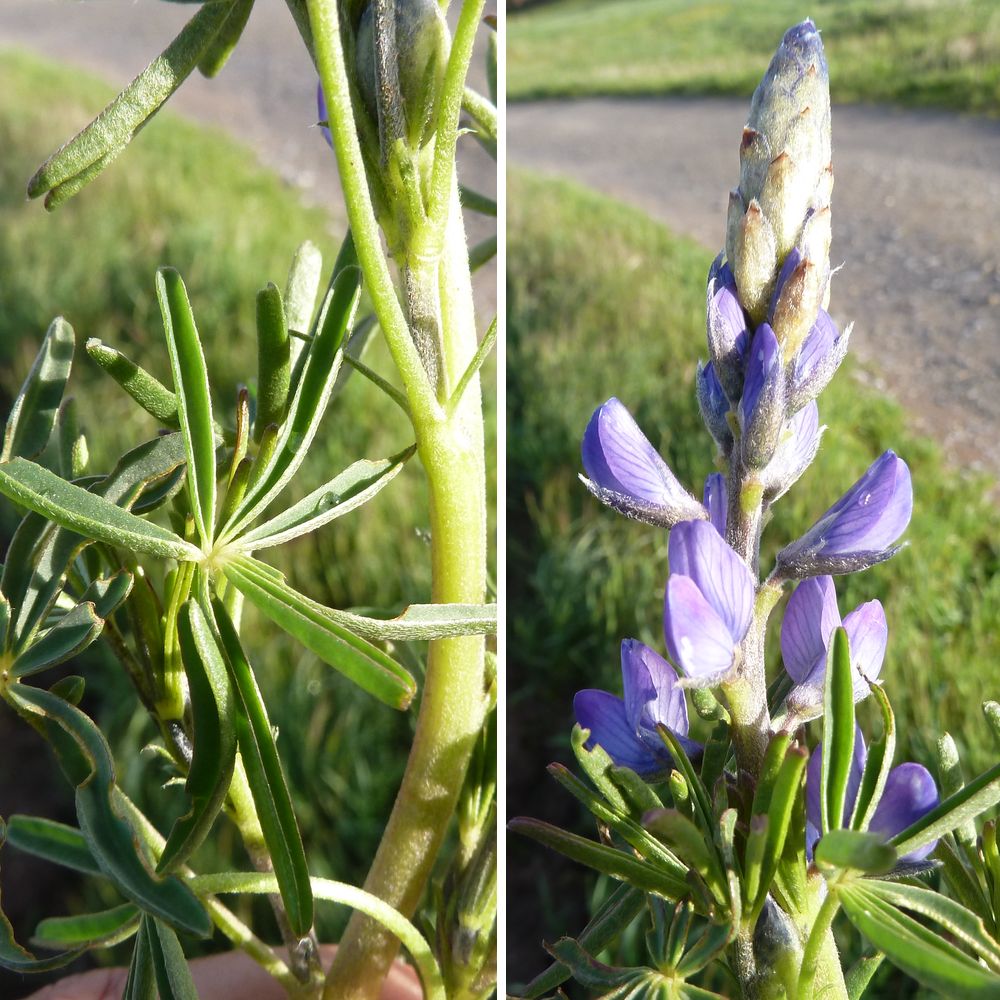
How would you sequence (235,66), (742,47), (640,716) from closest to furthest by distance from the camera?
(640,716) < (742,47) < (235,66)

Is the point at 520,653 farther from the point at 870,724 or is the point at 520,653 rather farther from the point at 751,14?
the point at 751,14

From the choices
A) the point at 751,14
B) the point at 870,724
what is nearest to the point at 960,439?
the point at 870,724

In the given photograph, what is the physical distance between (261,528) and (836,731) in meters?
0.23

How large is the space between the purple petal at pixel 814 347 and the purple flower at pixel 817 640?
88 millimetres

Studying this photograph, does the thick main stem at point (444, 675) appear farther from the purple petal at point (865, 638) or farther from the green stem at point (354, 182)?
the purple petal at point (865, 638)

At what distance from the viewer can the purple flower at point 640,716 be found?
43 centimetres

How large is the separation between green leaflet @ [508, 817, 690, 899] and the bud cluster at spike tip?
0.19m

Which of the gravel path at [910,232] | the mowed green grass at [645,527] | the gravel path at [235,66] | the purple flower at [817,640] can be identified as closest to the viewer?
the purple flower at [817,640]

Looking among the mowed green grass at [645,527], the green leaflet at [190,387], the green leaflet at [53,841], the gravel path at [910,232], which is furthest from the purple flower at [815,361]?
the gravel path at [910,232]

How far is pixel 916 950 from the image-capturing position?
33 cm

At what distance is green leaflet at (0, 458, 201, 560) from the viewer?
366 mm

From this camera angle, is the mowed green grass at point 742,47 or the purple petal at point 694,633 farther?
the mowed green grass at point 742,47

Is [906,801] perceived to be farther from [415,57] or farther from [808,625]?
[415,57]

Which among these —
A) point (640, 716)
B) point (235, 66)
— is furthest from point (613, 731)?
point (235, 66)
